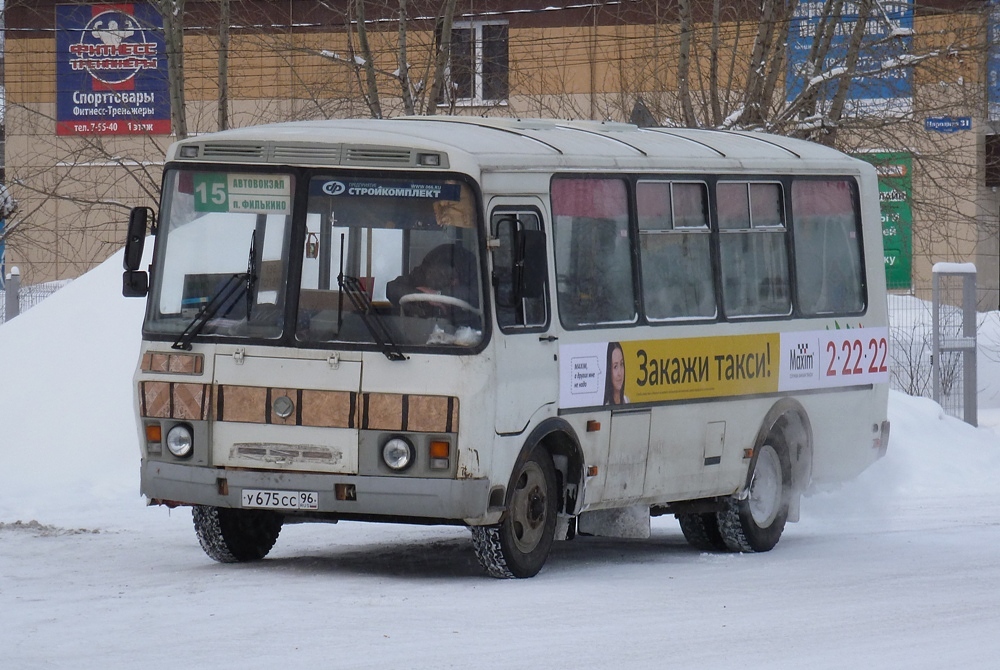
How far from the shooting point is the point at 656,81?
23906mm

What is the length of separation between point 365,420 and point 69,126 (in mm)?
30135

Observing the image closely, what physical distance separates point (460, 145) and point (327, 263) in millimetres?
1014

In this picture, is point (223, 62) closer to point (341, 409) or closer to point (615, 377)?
point (615, 377)

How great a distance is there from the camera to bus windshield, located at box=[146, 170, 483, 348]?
983 centimetres

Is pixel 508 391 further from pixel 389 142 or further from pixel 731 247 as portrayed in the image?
pixel 731 247

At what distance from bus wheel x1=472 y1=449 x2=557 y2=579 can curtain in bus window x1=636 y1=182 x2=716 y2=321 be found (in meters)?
1.50

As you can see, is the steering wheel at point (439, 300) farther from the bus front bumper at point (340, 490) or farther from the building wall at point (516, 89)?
the building wall at point (516, 89)

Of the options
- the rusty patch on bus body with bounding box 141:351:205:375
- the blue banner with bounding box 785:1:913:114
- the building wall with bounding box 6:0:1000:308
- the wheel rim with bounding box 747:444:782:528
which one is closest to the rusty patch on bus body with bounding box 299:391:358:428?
the rusty patch on bus body with bounding box 141:351:205:375

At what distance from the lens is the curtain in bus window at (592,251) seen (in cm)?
1068

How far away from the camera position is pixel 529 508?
34.1 feet

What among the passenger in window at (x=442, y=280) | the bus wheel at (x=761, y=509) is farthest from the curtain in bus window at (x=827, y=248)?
the passenger in window at (x=442, y=280)

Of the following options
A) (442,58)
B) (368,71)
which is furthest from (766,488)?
(368,71)

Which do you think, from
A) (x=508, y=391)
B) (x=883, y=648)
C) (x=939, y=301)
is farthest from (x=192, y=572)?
(x=939, y=301)

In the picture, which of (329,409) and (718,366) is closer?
(329,409)
